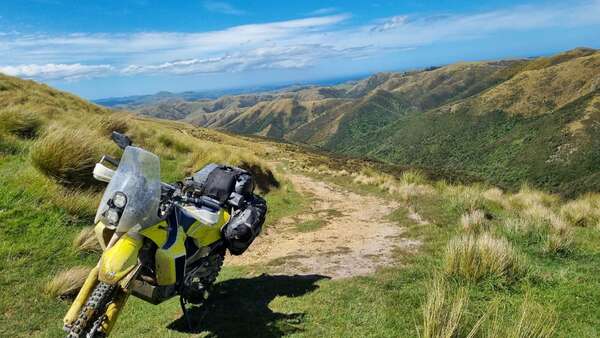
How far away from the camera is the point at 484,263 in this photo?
21.9 ft

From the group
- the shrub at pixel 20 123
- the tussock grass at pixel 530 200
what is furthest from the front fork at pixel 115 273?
the tussock grass at pixel 530 200

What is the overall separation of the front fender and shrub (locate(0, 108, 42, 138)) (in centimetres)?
1051

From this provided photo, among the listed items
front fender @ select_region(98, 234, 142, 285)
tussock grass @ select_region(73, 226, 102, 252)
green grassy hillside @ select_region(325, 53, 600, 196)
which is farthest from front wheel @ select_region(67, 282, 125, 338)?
green grassy hillside @ select_region(325, 53, 600, 196)

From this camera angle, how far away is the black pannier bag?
587cm

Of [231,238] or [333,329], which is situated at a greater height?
[231,238]

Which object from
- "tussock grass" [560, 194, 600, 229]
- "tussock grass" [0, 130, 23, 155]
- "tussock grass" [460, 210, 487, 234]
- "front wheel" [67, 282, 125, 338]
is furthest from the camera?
"tussock grass" [560, 194, 600, 229]

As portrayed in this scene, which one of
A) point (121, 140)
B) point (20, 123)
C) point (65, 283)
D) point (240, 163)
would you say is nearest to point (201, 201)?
point (121, 140)

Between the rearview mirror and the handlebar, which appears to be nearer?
the rearview mirror

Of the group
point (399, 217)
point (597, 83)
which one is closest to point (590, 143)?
point (597, 83)

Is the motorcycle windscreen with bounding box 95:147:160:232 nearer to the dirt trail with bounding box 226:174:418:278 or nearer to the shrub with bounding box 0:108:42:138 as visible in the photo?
the dirt trail with bounding box 226:174:418:278

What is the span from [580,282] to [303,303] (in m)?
4.23

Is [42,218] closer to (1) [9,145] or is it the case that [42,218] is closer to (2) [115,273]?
(1) [9,145]

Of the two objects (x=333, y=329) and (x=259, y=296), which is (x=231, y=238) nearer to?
(x=259, y=296)

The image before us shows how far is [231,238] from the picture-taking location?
5.84m
